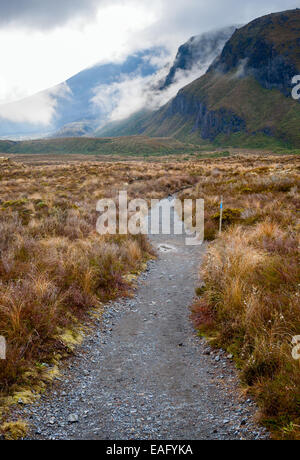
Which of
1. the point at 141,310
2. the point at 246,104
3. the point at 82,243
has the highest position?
the point at 246,104

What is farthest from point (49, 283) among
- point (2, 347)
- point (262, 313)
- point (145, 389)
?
point (262, 313)

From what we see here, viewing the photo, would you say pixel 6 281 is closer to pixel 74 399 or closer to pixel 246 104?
pixel 74 399

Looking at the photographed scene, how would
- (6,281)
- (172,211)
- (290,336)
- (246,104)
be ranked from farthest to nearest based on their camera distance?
(246,104) → (172,211) → (6,281) → (290,336)

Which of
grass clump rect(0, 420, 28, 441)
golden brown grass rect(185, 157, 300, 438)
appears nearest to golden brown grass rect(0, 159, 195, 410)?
grass clump rect(0, 420, 28, 441)

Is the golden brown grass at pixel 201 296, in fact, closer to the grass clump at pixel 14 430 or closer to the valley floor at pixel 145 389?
the valley floor at pixel 145 389

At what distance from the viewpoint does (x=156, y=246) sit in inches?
472

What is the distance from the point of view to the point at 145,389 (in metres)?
4.18

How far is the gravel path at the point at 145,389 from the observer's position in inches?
135

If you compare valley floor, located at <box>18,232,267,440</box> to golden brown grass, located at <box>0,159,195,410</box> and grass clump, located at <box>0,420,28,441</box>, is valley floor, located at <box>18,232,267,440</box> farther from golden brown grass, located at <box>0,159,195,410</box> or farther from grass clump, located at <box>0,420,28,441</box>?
golden brown grass, located at <box>0,159,195,410</box>

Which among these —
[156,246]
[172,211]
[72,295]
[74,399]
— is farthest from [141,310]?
[172,211]

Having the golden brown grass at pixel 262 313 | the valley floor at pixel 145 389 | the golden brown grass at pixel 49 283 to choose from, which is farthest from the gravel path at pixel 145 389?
the golden brown grass at pixel 49 283

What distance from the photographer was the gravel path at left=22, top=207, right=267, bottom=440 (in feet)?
11.2

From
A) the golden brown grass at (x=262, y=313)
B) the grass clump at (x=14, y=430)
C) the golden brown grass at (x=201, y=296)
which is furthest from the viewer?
the golden brown grass at (x=201, y=296)

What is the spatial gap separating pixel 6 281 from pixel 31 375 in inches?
110
